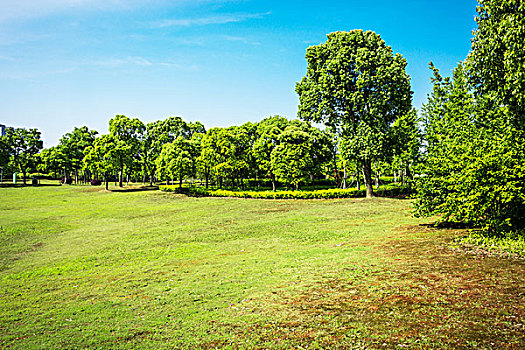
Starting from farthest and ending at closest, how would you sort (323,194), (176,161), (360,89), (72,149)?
1. (72,149)
2. (176,161)
3. (323,194)
4. (360,89)

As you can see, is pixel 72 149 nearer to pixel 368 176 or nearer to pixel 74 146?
pixel 74 146

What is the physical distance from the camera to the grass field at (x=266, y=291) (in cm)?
678

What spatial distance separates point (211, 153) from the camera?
5109cm

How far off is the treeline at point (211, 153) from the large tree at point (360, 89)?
2.24m

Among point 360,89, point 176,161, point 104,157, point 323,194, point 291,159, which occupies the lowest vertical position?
point 323,194

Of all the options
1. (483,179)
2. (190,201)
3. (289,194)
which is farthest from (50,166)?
(483,179)

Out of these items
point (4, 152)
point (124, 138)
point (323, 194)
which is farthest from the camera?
point (4, 152)

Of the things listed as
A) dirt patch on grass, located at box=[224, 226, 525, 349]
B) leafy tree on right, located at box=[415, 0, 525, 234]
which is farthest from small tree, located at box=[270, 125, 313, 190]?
dirt patch on grass, located at box=[224, 226, 525, 349]

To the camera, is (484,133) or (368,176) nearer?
(484,133)

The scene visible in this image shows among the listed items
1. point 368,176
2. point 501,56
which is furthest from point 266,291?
point 368,176

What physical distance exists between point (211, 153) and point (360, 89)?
82.8ft

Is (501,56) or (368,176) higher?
(501,56)

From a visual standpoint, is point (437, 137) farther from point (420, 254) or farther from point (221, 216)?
point (221, 216)

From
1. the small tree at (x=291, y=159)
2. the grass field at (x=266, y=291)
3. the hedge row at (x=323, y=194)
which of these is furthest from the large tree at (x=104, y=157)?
the grass field at (x=266, y=291)
